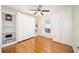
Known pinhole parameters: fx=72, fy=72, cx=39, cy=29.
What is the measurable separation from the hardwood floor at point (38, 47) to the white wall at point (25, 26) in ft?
0.37

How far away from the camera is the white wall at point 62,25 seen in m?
1.22

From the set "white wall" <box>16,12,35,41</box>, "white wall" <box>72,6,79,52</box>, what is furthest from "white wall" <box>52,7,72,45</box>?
"white wall" <box>16,12,35,41</box>

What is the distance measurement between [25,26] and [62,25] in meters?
0.71

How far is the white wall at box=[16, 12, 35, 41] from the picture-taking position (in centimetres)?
138

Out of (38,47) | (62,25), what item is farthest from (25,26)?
(62,25)

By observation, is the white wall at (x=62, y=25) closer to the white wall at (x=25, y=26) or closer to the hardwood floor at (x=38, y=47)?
the hardwood floor at (x=38, y=47)

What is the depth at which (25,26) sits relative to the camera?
1447 millimetres

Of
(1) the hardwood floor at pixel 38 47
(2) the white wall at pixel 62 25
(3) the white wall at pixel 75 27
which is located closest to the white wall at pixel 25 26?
(1) the hardwood floor at pixel 38 47

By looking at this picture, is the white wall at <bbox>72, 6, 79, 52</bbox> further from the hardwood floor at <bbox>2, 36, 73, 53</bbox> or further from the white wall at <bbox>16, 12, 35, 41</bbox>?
the white wall at <bbox>16, 12, 35, 41</bbox>

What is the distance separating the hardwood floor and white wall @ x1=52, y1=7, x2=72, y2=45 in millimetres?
109

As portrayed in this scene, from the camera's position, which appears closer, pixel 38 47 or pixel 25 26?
pixel 38 47

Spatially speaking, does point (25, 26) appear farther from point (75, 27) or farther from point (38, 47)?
point (75, 27)
